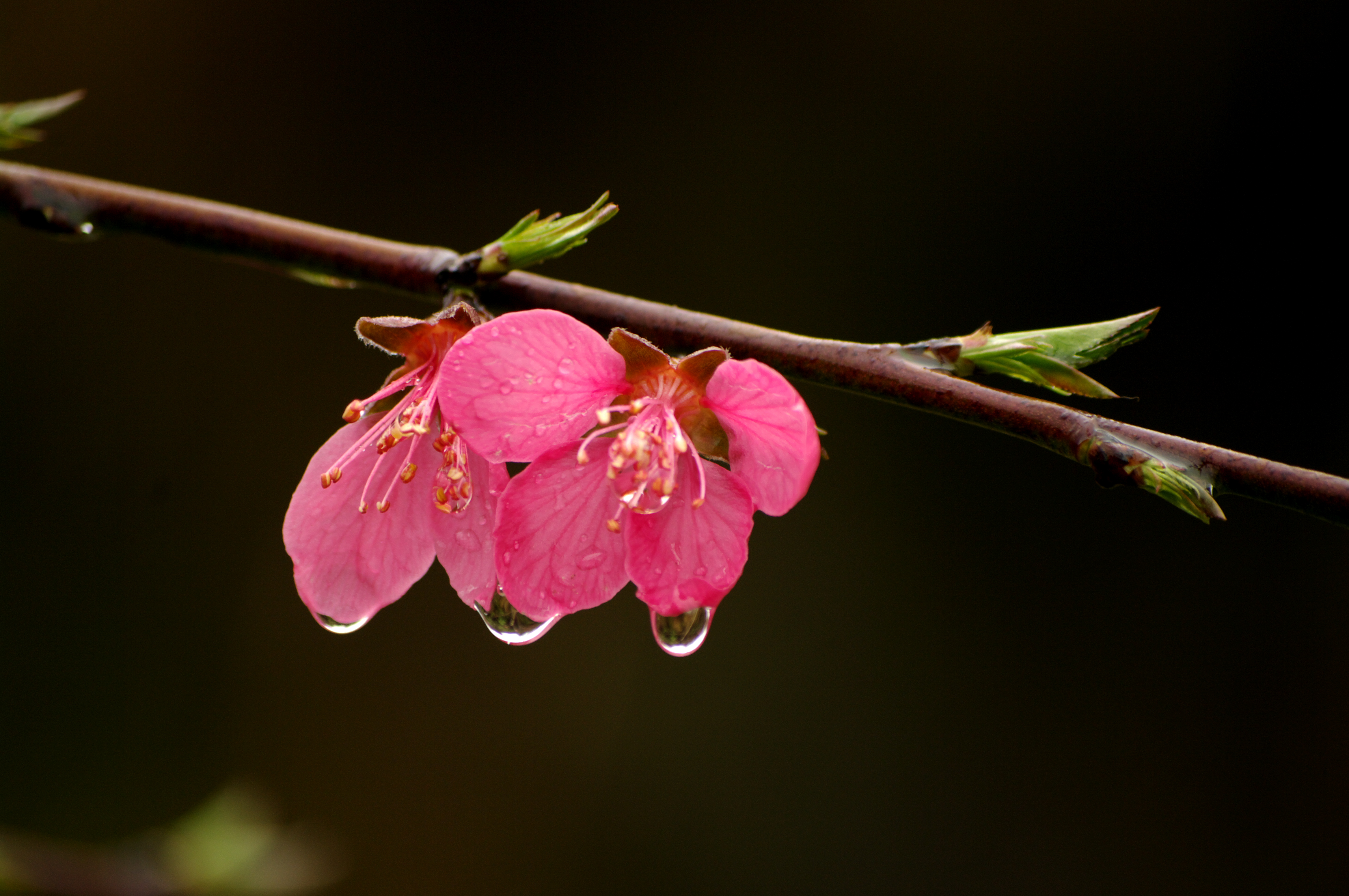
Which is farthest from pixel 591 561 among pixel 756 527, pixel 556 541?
pixel 756 527

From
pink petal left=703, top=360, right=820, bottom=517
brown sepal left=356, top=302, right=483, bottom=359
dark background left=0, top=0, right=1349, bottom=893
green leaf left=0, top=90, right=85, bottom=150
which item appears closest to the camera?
pink petal left=703, top=360, right=820, bottom=517

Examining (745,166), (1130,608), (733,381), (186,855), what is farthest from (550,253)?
(1130,608)

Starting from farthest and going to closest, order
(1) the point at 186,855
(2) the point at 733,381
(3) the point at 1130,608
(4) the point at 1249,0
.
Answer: (3) the point at 1130,608 < (4) the point at 1249,0 < (1) the point at 186,855 < (2) the point at 733,381

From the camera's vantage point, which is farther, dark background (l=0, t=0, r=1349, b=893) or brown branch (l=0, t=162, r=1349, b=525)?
dark background (l=0, t=0, r=1349, b=893)

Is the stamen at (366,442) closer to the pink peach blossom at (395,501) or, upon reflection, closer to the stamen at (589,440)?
→ the pink peach blossom at (395,501)

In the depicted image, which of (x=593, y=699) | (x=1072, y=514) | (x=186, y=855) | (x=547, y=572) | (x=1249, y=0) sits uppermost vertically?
(x=1249, y=0)

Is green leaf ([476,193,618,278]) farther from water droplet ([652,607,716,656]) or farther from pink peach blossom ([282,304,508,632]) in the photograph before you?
water droplet ([652,607,716,656])

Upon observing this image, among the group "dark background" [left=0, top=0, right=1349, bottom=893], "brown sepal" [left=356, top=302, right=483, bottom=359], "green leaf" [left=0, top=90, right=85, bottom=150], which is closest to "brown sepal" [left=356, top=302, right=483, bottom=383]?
"brown sepal" [left=356, top=302, right=483, bottom=359]

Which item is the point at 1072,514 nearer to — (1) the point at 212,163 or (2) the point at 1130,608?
(2) the point at 1130,608
